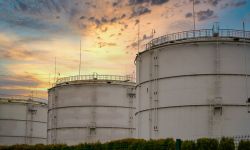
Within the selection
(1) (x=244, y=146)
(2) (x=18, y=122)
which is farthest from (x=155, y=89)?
(2) (x=18, y=122)

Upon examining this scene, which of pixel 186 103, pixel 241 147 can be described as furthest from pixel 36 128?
pixel 241 147

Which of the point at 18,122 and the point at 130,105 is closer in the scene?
the point at 130,105

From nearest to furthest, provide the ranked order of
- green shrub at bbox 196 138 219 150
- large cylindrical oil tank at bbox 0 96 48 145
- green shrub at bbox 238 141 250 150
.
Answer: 1. green shrub at bbox 238 141 250 150
2. green shrub at bbox 196 138 219 150
3. large cylindrical oil tank at bbox 0 96 48 145

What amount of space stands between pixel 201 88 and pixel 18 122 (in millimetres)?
33336

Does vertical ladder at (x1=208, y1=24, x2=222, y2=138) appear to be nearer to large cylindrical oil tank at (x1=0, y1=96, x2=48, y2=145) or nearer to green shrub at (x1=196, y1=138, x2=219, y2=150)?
green shrub at (x1=196, y1=138, x2=219, y2=150)

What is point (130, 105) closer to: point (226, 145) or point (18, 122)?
point (18, 122)

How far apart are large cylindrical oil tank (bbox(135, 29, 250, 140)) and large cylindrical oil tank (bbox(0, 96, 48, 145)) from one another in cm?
2972

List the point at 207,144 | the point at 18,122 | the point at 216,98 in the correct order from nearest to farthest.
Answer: the point at 207,144, the point at 216,98, the point at 18,122

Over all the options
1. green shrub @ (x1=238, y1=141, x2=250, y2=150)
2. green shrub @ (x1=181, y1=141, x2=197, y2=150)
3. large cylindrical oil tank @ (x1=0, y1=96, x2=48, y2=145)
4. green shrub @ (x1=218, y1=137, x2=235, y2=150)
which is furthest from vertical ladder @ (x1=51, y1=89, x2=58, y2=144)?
green shrub @ (x1=238, y1=141, x2=250, y2=150)

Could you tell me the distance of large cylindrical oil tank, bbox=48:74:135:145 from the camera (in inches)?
1700

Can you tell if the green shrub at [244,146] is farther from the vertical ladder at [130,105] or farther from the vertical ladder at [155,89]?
the vertical ladder at [130,105]

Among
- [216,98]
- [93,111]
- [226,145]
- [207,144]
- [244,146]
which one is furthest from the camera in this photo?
[93,111]

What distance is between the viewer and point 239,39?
96.2 ft

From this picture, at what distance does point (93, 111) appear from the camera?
43.2 m
